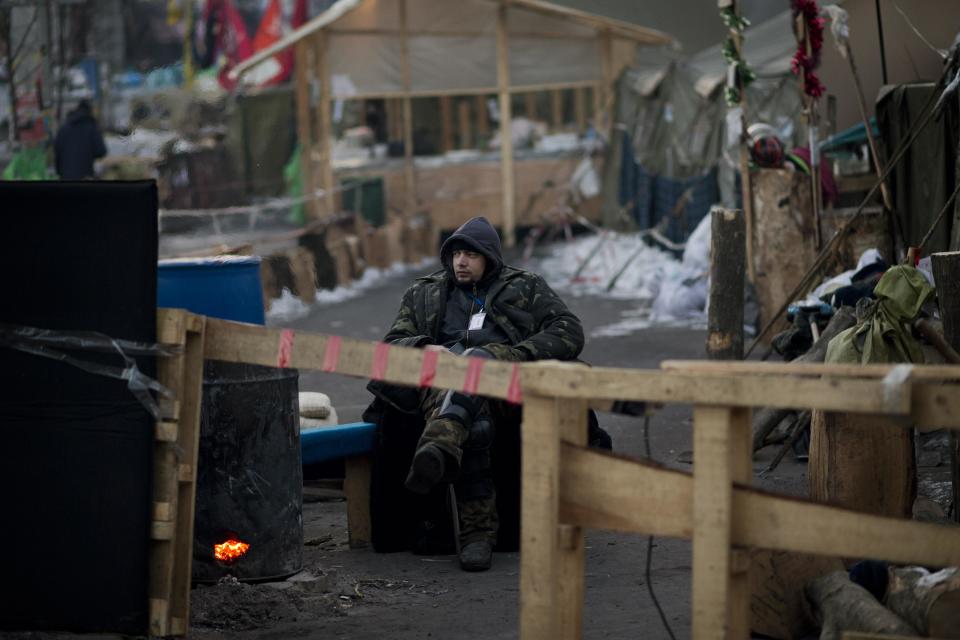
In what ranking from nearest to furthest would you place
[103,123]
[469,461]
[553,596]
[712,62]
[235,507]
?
[553,596]
[235,507]
[469,461]
[712,62]
[103,123]

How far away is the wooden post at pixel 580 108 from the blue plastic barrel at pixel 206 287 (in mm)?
18161

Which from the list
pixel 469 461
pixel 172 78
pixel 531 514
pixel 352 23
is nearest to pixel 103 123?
pixel 172 78

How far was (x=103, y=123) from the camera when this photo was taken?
3266 cm

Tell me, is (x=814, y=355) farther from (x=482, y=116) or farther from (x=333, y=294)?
(x=482, y=116)

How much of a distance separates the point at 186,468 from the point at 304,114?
18.6m

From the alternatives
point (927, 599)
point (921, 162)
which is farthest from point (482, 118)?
point (927, 599)

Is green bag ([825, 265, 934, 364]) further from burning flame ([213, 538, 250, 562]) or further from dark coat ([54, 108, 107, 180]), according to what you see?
dark coat ([54, 108, 107, 180])

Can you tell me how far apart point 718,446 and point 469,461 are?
2.84 meters

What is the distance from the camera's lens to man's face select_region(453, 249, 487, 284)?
7176 mm

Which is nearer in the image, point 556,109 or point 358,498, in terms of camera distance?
point 358,498

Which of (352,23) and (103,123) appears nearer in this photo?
(352,23)

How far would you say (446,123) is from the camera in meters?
23.6

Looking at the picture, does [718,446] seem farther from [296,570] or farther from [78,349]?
[296,570]

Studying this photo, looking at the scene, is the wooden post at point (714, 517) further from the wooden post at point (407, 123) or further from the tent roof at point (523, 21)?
the wooden post at point (407, 123)
